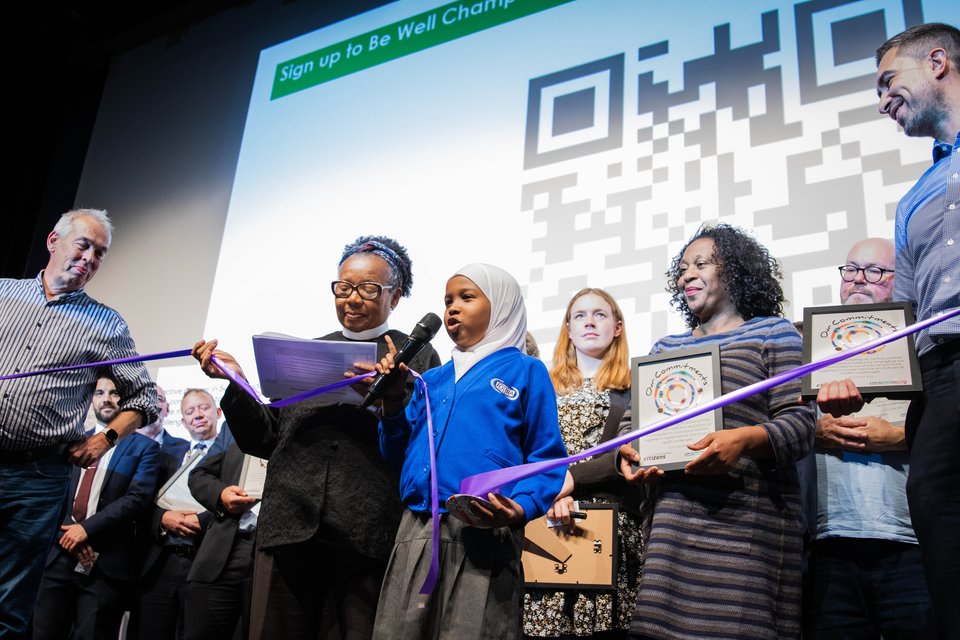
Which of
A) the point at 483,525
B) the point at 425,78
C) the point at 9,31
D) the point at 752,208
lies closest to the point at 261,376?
the point at 483,525

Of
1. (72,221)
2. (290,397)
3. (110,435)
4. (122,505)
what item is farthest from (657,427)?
(122,505)

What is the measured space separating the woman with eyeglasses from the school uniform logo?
0.97 feet

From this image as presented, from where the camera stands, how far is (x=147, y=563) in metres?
3.95

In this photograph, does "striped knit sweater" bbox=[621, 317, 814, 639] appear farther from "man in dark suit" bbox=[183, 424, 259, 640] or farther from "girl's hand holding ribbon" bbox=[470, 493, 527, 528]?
"man in dark suit" bbox=[183, 424, 259, 640]

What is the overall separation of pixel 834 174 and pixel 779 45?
0.72 metres

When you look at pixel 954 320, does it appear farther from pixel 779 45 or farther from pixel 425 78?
pixel 425 78

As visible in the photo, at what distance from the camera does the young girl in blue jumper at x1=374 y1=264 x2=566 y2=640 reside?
1.81 m

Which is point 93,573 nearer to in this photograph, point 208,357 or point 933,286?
point 208,357

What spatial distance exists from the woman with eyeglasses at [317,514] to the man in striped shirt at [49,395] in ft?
3.05

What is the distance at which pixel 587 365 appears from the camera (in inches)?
121

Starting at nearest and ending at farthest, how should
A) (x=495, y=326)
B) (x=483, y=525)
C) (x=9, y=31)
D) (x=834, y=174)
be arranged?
(x=483, y=525) → (x=495, y=326) → (x=834, y=174) → (x=9, y=31)

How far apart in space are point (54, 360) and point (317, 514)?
144cm

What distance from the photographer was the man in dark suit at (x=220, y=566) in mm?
3277

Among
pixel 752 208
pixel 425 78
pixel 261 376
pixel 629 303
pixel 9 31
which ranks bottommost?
pixel 261 376
